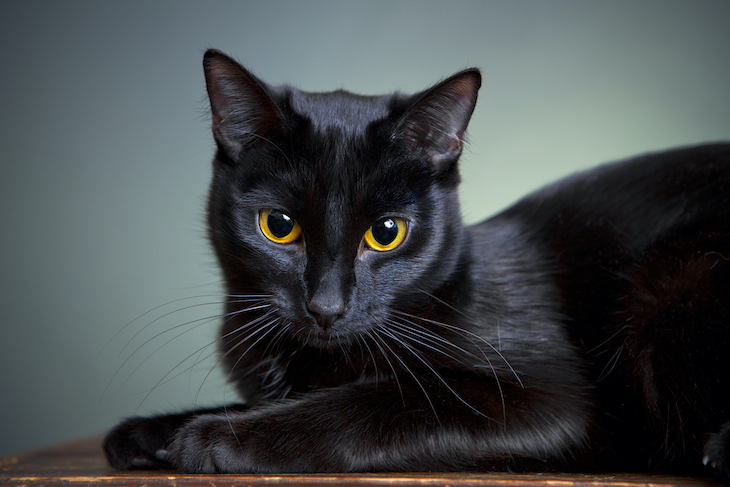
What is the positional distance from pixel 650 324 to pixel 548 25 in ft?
4.63

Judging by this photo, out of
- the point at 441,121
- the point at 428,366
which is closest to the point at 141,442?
the point at 428,366

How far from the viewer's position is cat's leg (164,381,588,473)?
759mm

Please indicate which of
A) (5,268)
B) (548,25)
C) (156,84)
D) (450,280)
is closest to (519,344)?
(450,280)

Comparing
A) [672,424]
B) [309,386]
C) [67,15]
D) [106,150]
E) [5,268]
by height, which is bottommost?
[672,424]

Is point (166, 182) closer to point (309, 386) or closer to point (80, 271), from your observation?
point (80, 271)

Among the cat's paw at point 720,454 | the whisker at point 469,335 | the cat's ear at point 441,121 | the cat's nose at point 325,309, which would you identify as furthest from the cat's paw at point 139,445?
the cat's paw at point 720,454

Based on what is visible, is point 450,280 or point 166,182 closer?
point 450,280

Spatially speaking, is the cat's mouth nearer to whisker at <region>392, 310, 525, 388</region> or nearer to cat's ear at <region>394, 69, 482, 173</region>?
whisker at <region>392, 310, 525, 388</region>

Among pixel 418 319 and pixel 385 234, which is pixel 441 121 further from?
pixel 418 319

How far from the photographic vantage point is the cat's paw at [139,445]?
0.88m

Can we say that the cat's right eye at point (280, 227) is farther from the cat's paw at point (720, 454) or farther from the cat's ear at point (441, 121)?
the cat's paw at point (720, 454)

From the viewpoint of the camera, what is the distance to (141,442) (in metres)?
0.90

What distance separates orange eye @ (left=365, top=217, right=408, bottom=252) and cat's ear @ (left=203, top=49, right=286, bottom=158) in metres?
0.24

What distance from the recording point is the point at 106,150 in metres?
2.00
